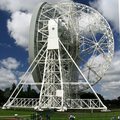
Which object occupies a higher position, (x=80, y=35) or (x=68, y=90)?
(x=80, y=35)

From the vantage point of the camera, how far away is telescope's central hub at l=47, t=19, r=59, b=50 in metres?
67.4

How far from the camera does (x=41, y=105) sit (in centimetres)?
6675

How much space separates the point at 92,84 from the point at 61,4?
14998 mm

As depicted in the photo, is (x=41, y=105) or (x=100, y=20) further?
(x=100, y=20)

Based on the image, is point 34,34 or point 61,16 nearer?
point 34,34

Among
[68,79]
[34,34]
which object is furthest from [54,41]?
[68,79]

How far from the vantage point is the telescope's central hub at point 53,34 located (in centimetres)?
6738

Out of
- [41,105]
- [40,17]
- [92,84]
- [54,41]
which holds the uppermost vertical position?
[40,17]

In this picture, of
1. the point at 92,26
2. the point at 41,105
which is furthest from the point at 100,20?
the point at 41,105

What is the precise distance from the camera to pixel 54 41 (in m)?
67.7

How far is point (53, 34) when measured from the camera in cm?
6769

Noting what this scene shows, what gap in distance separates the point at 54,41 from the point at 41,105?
34.3 feet

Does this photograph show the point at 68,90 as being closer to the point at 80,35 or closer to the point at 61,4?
the point at 80,35

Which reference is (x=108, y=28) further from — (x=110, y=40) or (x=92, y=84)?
(x=92, y=84)
